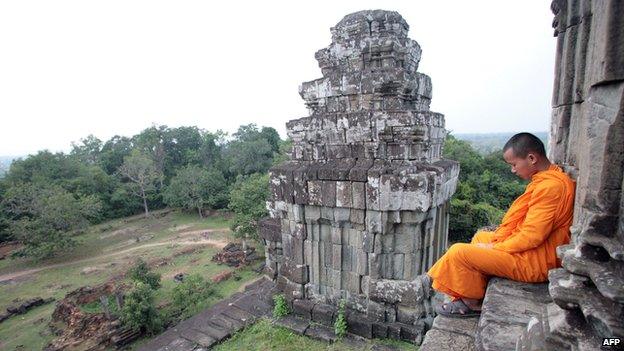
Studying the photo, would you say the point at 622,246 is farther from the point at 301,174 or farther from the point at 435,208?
the point at 301,174

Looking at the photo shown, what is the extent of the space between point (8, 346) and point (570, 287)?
14951 mm

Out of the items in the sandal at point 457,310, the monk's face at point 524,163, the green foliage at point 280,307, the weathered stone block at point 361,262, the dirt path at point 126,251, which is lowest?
the dirt path at point 126,251

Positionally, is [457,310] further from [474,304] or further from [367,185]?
[367,185]

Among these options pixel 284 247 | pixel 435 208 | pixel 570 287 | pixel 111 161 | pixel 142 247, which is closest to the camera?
pixel 570 287

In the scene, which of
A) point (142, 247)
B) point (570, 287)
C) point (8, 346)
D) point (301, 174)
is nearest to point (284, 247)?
point (301, 174)

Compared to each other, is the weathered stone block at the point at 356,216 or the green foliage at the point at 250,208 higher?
the weathered stone block at the point at 356,216

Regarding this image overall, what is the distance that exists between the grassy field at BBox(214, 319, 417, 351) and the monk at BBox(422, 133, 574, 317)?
6.57ft

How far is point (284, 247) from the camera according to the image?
5.21m

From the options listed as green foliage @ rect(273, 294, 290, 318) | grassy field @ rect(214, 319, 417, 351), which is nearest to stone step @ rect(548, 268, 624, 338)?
grassy field @ rect(214, 319, 417, 351)

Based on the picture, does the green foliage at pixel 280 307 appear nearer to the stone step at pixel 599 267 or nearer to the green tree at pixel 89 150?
the stone step at pixel 599 267

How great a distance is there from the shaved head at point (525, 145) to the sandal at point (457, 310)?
4.19 ft

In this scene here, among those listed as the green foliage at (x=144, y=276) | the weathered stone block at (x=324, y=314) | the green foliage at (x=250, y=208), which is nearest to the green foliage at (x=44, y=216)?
the green foliage at (x=144, y=276)

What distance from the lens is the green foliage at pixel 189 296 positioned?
11.3 metres

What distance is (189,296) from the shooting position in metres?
11.4
